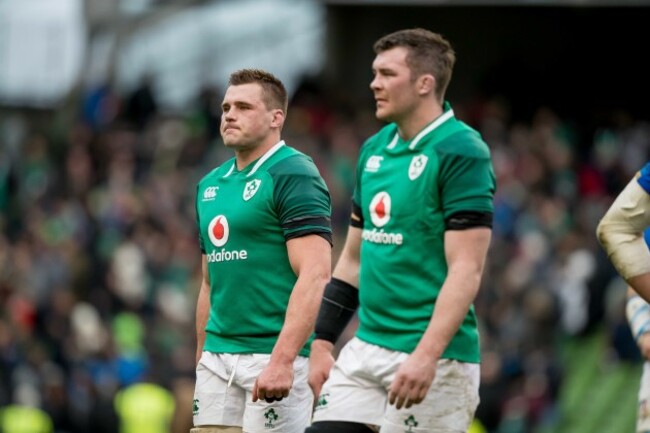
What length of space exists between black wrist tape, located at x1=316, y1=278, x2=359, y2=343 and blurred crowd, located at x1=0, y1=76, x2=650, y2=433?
26.8 feet

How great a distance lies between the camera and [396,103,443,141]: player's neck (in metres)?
7.58

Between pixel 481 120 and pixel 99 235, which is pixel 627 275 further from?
pixel 481 120

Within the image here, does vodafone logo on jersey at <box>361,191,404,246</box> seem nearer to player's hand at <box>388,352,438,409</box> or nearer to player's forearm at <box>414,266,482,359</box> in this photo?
player's forearm at <box>414,266,482,359</box>

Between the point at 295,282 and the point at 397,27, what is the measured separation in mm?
21339

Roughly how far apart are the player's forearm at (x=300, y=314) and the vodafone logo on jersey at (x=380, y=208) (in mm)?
339

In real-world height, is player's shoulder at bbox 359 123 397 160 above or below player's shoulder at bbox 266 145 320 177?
above

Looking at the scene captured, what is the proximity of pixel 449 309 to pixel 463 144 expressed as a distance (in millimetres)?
800

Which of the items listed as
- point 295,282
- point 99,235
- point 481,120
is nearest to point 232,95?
point 295,282

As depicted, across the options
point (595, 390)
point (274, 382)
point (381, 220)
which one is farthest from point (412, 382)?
point (595, 390)

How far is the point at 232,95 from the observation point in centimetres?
785

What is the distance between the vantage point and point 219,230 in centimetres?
782

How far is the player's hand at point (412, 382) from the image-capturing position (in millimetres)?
6957

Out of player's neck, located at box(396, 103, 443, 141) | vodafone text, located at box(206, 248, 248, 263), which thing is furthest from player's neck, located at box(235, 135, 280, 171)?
player's neck, located at box(396, 103, 443, 141)

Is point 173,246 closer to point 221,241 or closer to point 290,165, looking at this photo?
point 221,241
